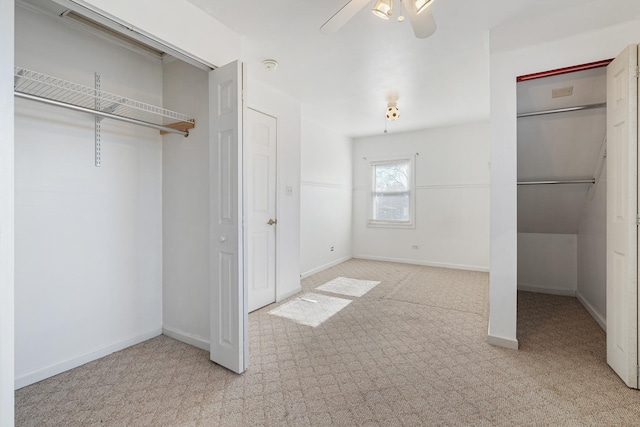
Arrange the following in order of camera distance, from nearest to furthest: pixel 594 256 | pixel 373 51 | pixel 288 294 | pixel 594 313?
1. pixel 373 51
2. pixel 594 313
3. pixel 594 256
4. pixel 288 294

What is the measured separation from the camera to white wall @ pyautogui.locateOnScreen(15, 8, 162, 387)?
6.61 feet

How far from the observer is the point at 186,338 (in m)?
2.62

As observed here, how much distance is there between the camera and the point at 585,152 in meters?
2.98

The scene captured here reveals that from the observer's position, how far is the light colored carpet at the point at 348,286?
417cm

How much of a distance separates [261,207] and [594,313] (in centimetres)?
383

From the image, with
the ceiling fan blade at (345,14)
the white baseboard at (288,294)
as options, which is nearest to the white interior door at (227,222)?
the ceiling fan blade at (345,14)

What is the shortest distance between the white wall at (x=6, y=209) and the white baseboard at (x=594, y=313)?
14.2 feet

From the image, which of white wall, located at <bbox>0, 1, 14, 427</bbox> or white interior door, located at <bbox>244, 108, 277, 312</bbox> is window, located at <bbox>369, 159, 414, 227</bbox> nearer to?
white interior door, located at <bbox>244, 108, 277, 312</bbox>

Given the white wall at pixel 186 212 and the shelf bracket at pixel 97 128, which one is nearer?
the shelf bracket at pixel 97 128

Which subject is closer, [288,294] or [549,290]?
[288,294]

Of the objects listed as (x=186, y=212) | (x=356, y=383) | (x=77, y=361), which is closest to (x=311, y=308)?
(x=356, y=383)

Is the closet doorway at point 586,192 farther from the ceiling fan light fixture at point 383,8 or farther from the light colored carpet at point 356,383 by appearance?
the ceiling fan light fixture at point 383,8

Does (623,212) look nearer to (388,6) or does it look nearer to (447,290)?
(388,6)

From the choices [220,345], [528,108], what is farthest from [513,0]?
[220,345]
